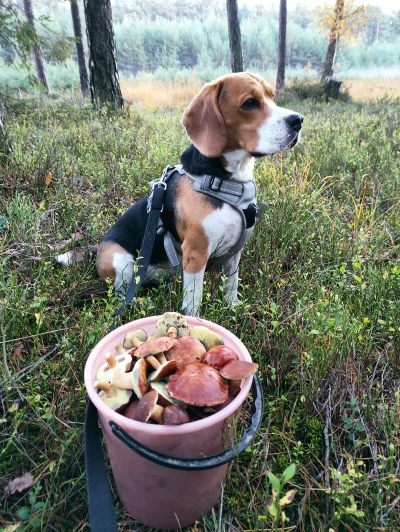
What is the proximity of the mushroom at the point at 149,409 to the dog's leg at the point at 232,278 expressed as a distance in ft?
4.58

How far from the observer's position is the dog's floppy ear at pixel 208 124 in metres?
2.21

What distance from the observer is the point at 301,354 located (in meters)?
1.91

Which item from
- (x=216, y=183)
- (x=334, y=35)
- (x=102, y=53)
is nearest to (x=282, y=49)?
(x=334, y=35)

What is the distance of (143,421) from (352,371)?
108cm

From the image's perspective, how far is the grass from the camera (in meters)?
1.38

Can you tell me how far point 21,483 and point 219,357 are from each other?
3.00 ft

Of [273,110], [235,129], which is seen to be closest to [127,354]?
[235,129]

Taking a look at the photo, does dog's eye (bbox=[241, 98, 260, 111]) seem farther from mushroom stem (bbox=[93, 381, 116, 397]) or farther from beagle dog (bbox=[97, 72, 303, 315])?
mushroom stem (bbox=[93, 381, 116, 397])

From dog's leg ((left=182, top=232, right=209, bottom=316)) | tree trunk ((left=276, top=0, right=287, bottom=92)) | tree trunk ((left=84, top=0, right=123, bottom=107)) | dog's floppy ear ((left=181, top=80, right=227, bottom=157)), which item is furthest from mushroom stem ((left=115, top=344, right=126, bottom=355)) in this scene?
tree trunk ((left=276, top=0, right=287, bottom=92))

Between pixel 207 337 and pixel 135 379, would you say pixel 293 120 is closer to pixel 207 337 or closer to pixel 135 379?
pixel 207 337

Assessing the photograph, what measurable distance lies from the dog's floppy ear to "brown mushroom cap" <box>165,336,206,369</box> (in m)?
1.26

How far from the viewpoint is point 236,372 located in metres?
1.22

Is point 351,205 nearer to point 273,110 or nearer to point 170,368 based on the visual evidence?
point 273,110

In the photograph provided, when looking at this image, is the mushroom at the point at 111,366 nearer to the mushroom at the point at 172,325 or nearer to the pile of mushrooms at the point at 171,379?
the pile of mushrooms at the point at 171,379
